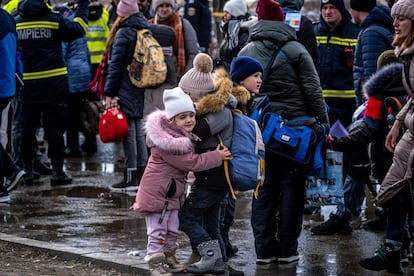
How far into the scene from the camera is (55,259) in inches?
346

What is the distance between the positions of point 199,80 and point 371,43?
2611 mm

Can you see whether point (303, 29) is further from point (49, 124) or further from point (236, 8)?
point (49, 124)

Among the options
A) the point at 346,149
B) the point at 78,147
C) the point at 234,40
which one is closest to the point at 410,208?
the point at 346,149

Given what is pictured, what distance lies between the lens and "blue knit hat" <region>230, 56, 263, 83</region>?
26.6ft

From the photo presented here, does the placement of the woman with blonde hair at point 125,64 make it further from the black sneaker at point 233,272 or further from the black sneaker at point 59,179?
the black sneaker at point 233,272

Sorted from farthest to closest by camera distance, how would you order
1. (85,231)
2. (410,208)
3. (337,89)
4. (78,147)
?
(78,147) → (337,89) → (85,231) → (410,208)

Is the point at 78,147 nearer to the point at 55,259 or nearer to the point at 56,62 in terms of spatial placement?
the point at 56,62

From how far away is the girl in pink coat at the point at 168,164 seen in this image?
298 inches

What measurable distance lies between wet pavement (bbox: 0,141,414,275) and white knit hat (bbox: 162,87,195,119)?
1.29 m

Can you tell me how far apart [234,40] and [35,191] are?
3332 mm

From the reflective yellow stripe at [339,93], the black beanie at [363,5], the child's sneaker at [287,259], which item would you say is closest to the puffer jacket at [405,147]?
the child's sneaker at [287,259]

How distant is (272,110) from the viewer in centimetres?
863

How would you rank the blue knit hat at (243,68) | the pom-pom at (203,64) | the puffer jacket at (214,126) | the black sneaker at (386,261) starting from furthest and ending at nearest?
1. the black sneaker at (386,261)
2. the blue knit hat at (243,68)
3. the pom-pom at (203,64)
4. the puffer jacket at (214,126)

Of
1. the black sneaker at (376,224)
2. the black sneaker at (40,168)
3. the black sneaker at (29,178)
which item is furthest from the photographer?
the black sneaker at (40,168)
